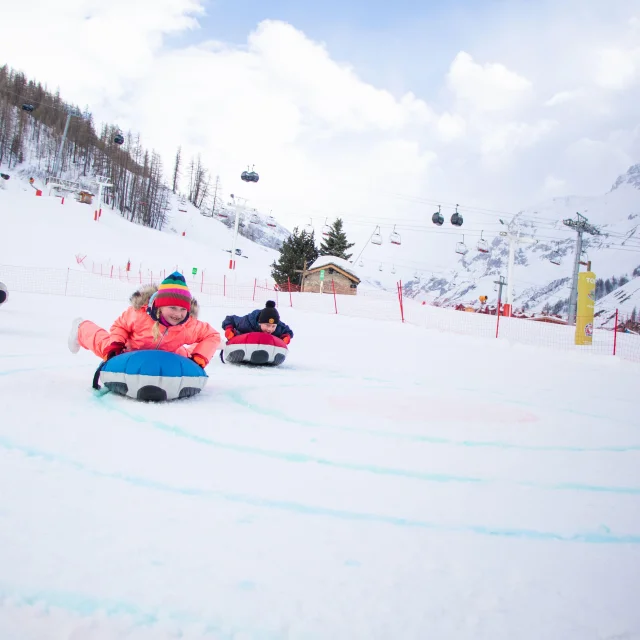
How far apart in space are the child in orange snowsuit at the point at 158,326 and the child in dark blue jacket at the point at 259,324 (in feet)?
7.53

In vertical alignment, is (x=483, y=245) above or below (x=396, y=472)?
above

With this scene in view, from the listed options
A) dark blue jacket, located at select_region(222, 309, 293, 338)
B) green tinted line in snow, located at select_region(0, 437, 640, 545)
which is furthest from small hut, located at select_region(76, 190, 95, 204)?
green tinted line in snow, located at select_region(0, 437, 640, 545)

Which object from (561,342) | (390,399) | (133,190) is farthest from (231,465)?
(133,190)

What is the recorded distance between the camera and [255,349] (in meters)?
6.45

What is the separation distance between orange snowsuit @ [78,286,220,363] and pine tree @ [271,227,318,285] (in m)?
33.7

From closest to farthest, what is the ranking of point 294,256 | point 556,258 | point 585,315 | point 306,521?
1. point 306,521
2. point 585,315
3. point 556,258
4. point 294,256

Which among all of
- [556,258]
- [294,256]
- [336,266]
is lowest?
[336,266]

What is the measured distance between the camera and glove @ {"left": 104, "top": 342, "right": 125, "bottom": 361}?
3.85m

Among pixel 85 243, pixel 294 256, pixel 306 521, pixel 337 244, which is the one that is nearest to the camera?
pixel 306 521

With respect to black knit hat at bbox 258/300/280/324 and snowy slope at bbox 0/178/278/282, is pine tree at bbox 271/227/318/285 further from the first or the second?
black knit hat at bbox 258/300/280/324

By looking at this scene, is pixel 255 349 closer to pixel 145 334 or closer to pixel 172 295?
pixel 145 334

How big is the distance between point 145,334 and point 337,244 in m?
40.5

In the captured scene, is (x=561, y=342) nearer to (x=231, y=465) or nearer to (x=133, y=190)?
(x=231, y=465)

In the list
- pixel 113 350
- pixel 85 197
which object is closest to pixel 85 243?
pixel 85 197
